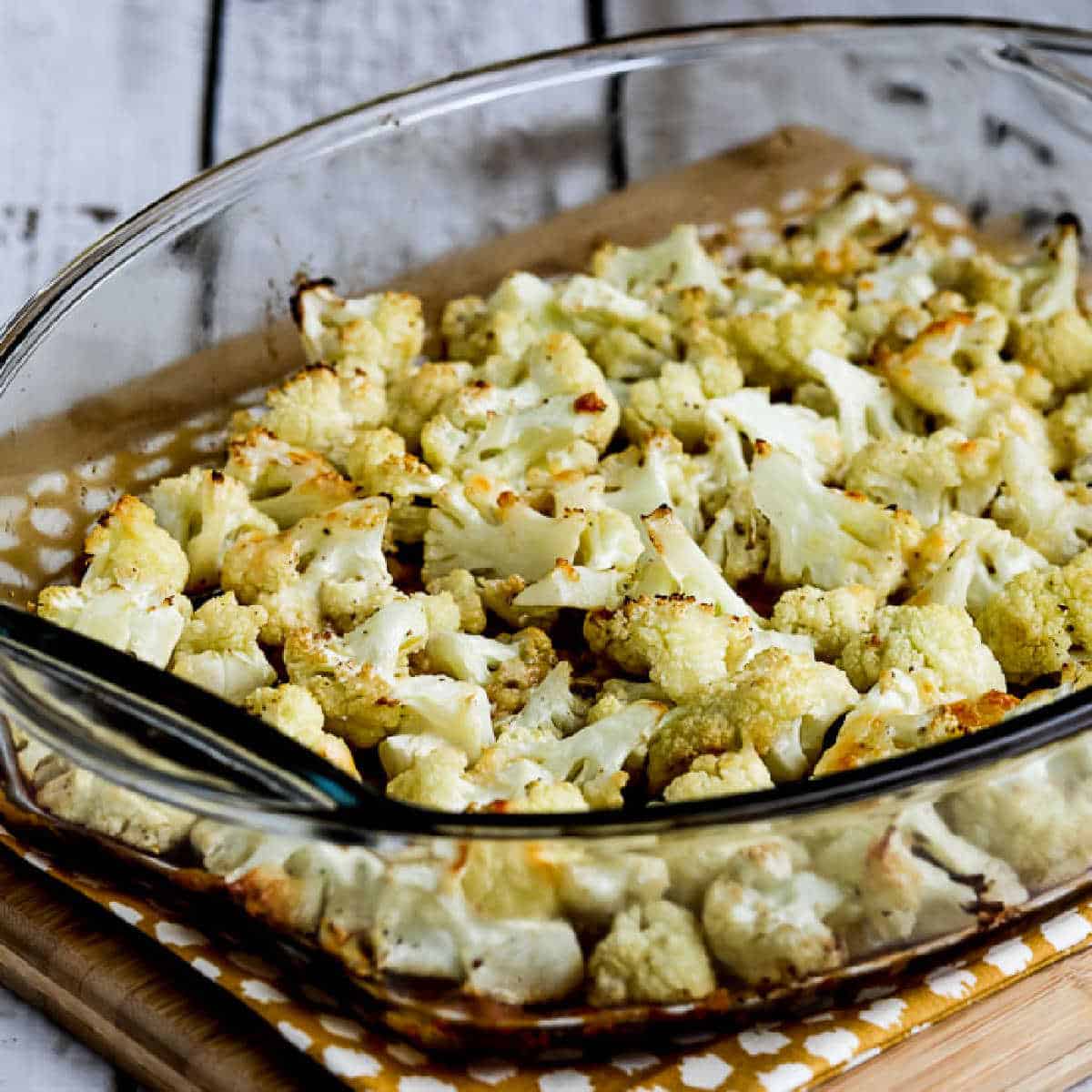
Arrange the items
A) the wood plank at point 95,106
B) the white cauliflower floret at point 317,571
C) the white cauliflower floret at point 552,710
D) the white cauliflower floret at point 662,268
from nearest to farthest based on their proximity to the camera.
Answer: the white cauliflower floret at point 552,710
the white cauliflower floret at point 317,571
the white cauliflower floret at point 662,268
the wood plank at point 95,106

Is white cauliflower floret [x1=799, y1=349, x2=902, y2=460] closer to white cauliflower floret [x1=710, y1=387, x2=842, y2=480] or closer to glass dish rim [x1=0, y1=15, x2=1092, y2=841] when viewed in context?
white cauliflower floret [x1=710, y1=387, x2=842, y2=480]

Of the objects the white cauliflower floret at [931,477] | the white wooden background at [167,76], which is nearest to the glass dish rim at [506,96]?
the white cauliflower floret at [931,477]

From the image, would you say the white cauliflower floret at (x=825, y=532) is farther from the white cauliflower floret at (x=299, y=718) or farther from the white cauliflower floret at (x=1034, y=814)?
the white cauliflower floret at (x=299, y=718)

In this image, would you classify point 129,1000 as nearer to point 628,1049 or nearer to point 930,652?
point 628,1049

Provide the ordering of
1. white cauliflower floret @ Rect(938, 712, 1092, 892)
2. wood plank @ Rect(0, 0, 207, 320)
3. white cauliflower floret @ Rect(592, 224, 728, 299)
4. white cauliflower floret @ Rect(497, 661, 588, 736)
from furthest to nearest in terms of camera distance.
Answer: wood plank @ Rect(0, 0, 207, 320), white cauliflower floret @ Rect(592, 224, 728, 299), white cauliflower floret @ Rect(497, 661, 588, 736), white cauliflower floret @ Rect(938, 712, 1092, 892)

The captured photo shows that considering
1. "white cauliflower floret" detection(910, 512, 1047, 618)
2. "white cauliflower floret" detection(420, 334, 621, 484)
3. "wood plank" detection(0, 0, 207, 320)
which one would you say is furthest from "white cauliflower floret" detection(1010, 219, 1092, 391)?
"wood plank" detection(0, 0, 207, 320)

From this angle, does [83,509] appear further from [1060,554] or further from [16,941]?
[1060,554]
